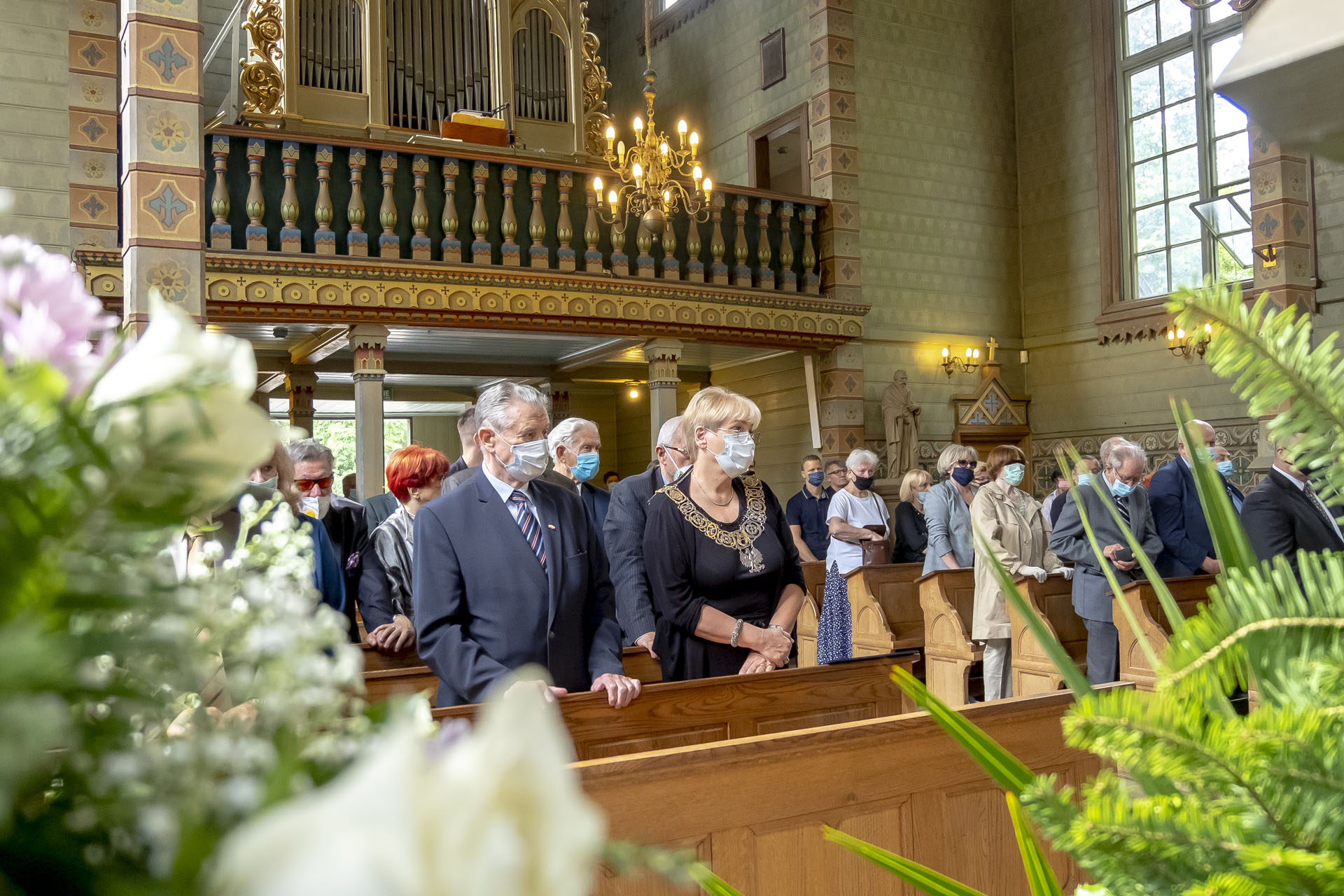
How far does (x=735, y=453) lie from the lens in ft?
12.6

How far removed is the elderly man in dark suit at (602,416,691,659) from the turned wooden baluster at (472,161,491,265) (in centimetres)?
506

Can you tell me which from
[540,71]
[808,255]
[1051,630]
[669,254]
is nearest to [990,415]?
[808,255]

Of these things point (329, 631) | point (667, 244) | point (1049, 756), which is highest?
point (667, 244)

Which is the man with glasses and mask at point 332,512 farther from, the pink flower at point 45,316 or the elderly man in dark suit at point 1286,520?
the pink flower at point 45,316

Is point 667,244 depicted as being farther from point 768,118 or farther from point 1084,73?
point 1084,73

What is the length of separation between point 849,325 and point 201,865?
11.8m

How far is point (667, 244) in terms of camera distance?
1084 cm

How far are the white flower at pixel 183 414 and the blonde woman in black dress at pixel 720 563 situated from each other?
337cm

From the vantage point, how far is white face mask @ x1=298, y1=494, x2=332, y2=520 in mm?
3938

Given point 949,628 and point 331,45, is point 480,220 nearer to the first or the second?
point 331,45

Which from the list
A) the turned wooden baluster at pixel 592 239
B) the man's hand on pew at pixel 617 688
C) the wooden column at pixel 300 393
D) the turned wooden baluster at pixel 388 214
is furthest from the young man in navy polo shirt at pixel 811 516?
the man's hand on pew at pixel 617 688

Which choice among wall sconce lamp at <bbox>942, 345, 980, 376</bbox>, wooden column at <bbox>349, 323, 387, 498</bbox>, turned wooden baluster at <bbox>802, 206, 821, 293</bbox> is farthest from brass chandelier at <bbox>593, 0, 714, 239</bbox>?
wall sconce lamp at <bbox>942, 345, 980, 376</bbox>

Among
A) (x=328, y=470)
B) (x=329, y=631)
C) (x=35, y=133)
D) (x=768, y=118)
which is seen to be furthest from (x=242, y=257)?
(x=329, y=631)

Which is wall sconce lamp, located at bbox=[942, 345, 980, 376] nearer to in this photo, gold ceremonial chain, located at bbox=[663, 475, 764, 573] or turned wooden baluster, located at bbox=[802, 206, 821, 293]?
turned wooden baluster, located at bbox=[802, 206, 821, 293]
